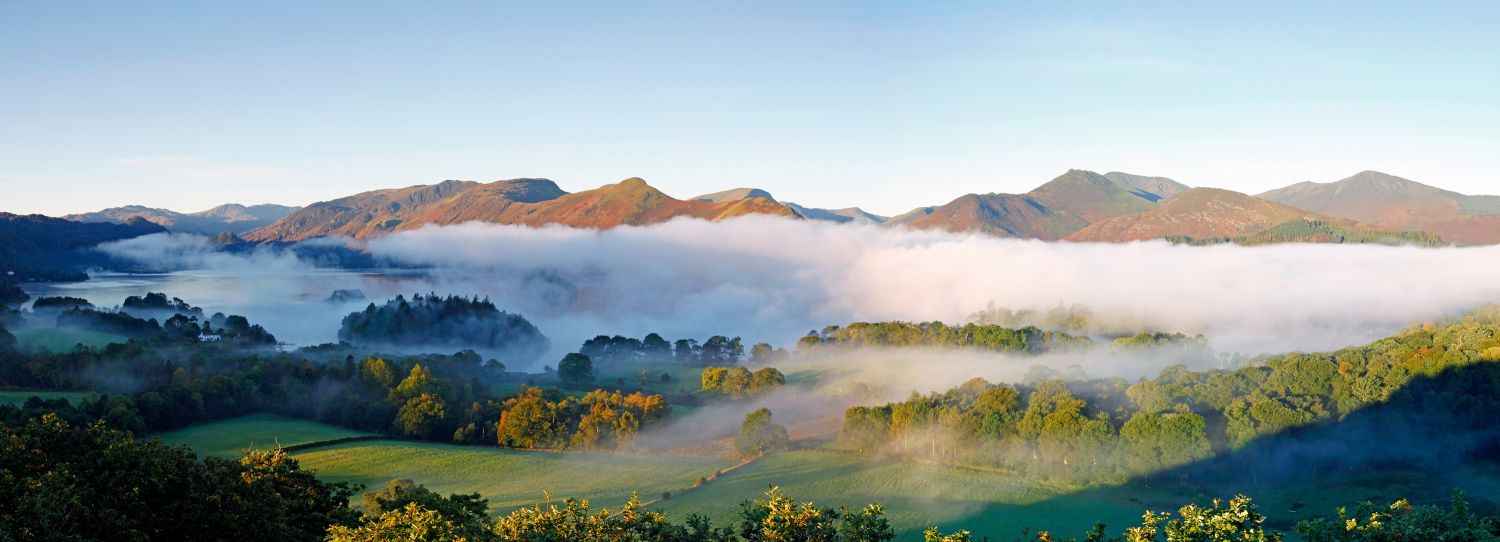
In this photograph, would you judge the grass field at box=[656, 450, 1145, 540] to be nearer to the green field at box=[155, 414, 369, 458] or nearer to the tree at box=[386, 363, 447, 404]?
the tree at box=[386, 363, 447, 404]

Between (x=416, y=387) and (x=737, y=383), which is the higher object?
(x=416, y=387)

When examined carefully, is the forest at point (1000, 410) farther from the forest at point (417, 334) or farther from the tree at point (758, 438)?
the forest at point (417, 334)

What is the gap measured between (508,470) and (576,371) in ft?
191

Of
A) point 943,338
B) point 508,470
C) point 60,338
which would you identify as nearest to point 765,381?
point 508,470

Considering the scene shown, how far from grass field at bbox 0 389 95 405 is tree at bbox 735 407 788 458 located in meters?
69.3

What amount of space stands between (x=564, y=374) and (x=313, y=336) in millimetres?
93133

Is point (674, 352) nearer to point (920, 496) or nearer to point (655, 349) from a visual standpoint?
point (655, 349)

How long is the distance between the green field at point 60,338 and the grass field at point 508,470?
56.9 meters

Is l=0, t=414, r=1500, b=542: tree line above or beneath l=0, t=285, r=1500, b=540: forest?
above

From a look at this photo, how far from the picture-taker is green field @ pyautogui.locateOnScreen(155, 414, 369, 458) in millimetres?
81875

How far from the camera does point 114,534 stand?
2898cm

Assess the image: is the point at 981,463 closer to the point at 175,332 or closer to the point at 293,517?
the point at 293,517

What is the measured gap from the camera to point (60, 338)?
4774 inches

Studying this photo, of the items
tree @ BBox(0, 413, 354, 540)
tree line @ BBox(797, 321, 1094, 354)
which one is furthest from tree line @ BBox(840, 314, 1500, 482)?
tree @ BBox(0, 413, 354, 540)
